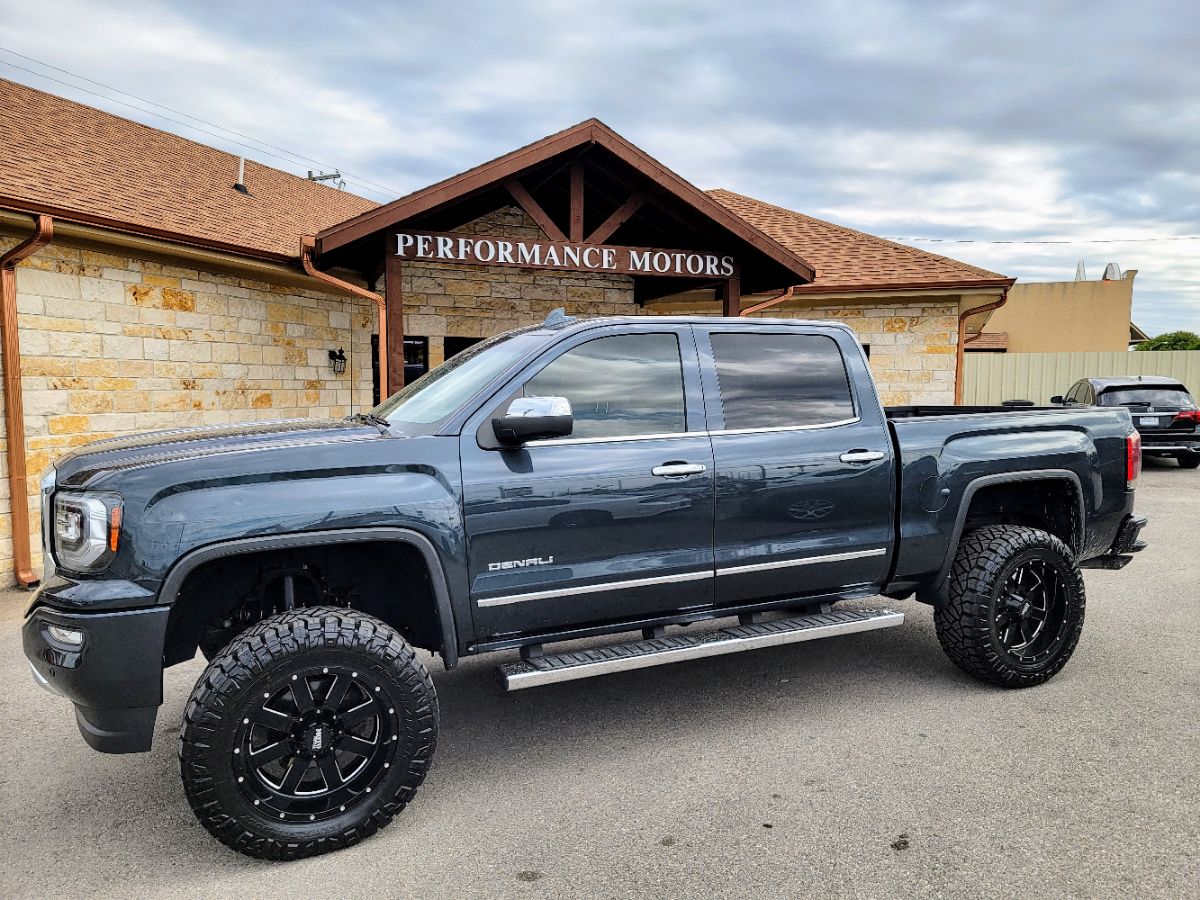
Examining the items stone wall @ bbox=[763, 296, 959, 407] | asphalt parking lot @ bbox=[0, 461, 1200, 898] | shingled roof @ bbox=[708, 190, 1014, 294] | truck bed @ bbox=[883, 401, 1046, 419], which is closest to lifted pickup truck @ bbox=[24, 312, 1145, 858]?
truck bed @ bbox=[883, 401, 1046, 419]

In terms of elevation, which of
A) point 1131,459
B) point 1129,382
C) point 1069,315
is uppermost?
point 1069,315

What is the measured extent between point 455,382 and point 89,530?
164 cm

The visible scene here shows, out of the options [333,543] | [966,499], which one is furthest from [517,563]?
[966,499]

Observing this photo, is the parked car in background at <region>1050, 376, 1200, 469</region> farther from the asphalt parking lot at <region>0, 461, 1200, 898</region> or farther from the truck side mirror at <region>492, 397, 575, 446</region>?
the truck side mirror at <region>492, 397, 575, 446</region>

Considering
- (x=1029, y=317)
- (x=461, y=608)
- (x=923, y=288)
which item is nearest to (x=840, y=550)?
(x=461, y=608)

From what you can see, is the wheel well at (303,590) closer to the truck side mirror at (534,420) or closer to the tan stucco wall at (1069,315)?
the truck side mirror at (534,420)

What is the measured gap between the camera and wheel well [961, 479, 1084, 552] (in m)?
4.73

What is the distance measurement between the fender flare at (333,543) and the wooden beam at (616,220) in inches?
251

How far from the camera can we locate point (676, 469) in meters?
3.68

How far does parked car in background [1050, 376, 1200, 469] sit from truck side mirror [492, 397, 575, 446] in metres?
13.6

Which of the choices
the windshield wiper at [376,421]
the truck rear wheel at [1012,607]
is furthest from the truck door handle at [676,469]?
the truck rear wheel at [1012,607]

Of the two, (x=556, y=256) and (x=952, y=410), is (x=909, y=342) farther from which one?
(x=952, y=410)

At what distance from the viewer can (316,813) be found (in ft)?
9.95

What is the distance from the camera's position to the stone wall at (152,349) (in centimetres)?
729
